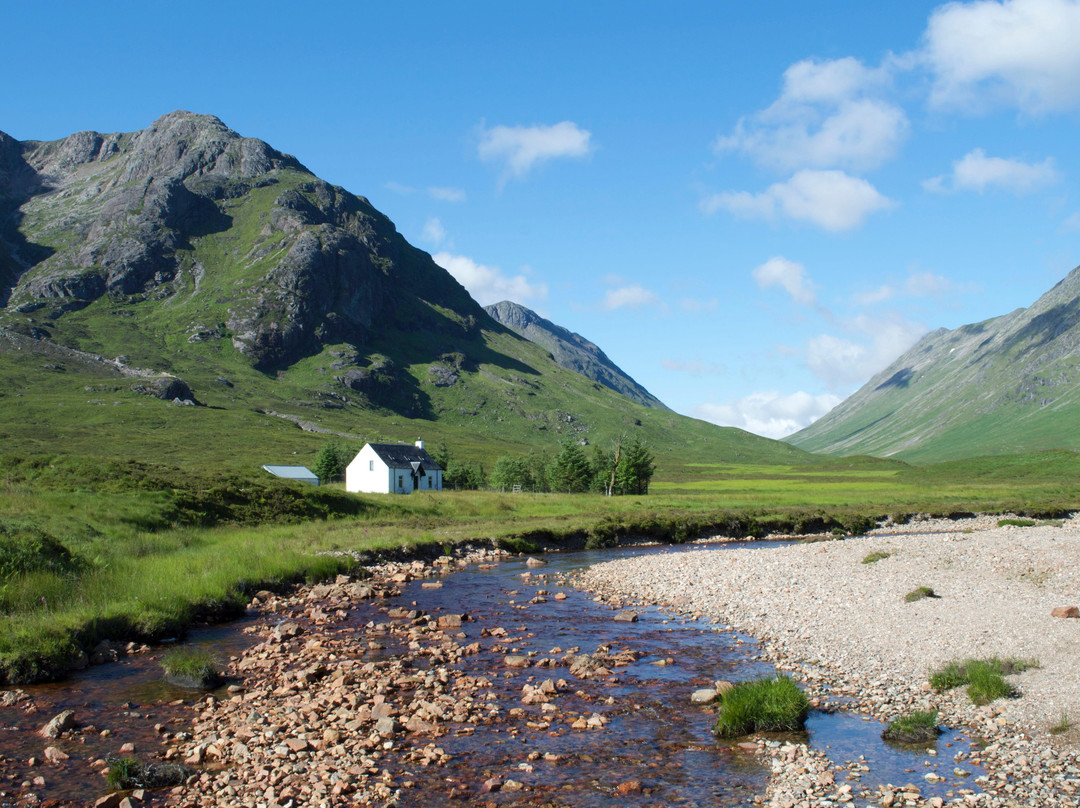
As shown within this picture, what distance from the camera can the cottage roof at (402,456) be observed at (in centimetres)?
9419

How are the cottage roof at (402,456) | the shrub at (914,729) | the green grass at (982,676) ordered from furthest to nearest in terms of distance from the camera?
the cottage roof at (402,456)
the green grass at (982,676)
the shrub at (914,729)

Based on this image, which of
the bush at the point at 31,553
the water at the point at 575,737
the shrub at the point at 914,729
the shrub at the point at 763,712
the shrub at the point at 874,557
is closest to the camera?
the water at the point at 575,737

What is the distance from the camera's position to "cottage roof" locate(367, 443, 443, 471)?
3708 inches

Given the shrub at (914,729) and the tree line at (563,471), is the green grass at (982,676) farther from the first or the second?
the tree line at (563,471)

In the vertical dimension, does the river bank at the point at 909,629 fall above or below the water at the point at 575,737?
above

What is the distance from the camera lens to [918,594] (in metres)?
25.8

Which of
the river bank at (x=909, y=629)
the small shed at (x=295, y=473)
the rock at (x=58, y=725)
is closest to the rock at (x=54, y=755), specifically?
the rock at (x=58, y=725)

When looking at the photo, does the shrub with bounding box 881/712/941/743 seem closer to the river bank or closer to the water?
the water

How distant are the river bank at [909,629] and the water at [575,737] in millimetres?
793

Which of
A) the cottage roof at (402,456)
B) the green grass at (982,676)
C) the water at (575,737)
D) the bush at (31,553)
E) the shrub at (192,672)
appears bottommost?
the water at (575,737)

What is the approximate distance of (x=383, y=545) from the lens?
4297 centimetres

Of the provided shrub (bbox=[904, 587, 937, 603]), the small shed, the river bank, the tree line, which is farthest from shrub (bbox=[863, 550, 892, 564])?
the small shed

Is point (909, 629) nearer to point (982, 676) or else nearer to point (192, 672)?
point (982, 676)

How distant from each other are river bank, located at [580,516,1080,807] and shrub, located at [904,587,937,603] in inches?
10.5
